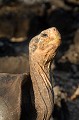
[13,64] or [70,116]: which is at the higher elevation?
[13,64]

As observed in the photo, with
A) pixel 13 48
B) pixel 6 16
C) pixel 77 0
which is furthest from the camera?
pixel 77 0

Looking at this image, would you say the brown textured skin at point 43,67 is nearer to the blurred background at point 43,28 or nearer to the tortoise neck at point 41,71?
the tortoise neck at point 41,71

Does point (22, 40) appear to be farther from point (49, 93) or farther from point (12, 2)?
point (49, 93)

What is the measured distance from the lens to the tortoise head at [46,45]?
3303mm

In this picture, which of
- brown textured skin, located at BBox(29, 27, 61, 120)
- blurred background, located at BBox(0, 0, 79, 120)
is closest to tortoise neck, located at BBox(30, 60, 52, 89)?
brown textured skin, located at BBox(29, 27, 61, 120)

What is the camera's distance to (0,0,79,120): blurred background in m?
5.90

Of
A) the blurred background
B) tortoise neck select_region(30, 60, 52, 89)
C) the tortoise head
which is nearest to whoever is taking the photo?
the tortoise head

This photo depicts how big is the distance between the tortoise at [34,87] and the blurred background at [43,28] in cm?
173

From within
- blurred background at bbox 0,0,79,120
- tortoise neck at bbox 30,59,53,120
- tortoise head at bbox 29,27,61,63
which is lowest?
blurred background at bbox 0,0,79,120

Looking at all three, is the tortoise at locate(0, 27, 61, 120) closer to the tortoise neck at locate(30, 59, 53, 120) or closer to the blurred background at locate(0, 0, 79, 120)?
the tortoise neck at locate(30, 59, 53, 120)

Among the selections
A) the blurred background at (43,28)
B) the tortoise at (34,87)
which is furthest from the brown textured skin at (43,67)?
the blurred background at (43,28)

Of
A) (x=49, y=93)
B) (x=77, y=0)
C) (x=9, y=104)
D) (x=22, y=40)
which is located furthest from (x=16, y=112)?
(x=77, y=0)

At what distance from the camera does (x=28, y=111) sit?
137 inches

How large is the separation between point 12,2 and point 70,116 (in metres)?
5.09
